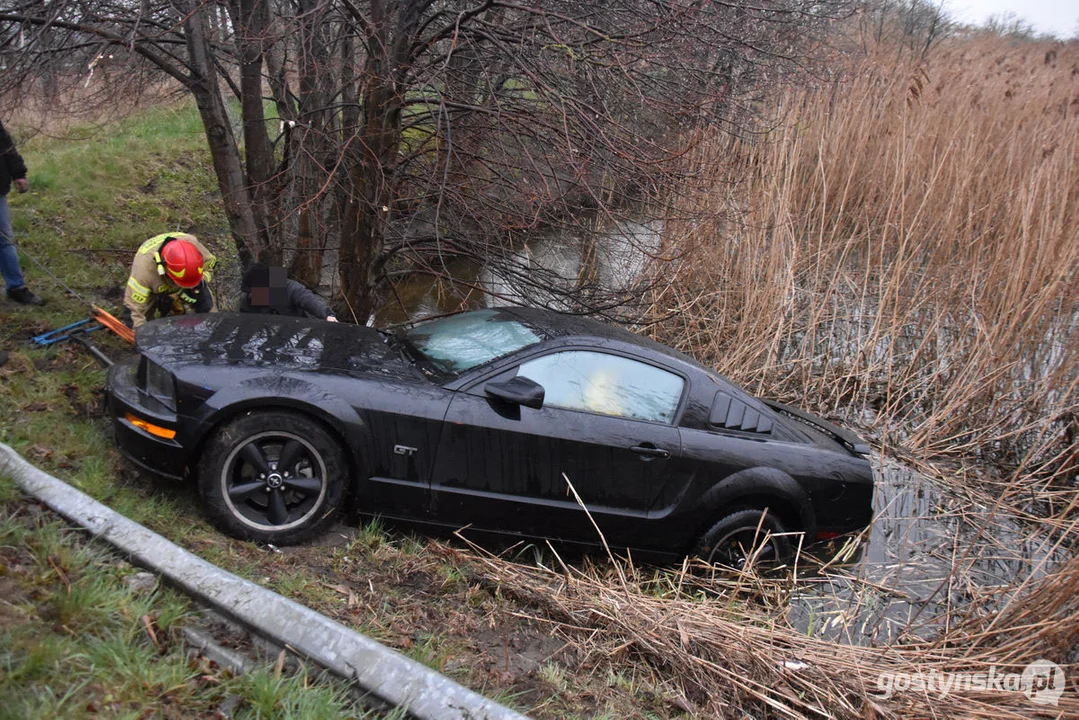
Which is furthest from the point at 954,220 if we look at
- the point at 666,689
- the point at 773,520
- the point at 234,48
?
the point at 234,48

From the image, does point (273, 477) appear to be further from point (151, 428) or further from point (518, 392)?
point (518, 392)

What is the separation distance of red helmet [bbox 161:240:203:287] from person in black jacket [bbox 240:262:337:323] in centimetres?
36

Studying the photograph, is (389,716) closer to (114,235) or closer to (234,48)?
(234,48)

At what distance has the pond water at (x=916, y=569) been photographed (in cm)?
457

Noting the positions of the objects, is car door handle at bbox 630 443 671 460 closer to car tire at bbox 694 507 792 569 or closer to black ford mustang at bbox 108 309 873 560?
black ford mustang at bbox 108 309 873 560

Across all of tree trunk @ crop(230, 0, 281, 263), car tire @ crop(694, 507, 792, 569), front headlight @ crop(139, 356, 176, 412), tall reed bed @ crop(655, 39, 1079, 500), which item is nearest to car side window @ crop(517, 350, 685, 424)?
car tire @ crop(694, 507, 792, 569)

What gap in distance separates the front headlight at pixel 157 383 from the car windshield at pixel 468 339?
1421 millimetres

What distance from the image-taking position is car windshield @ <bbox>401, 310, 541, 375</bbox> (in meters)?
Answer: 4.65

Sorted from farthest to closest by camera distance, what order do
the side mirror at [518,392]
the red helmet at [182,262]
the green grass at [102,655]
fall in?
the red helmet at [182,262] → the side mirror at [518,392] → the green grass at [102,655]

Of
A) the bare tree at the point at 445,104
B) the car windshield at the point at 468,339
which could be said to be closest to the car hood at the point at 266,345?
the car windshield at the point at 468,339

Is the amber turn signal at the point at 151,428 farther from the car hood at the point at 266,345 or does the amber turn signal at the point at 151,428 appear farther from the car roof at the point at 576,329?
the car roof at the point at 576,329

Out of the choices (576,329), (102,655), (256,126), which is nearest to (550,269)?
(576,329)

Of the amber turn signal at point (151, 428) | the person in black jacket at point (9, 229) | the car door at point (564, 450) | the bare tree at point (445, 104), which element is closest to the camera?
the amber turn signal at point (151, 428)

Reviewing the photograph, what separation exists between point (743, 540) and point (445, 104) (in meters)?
3.74
